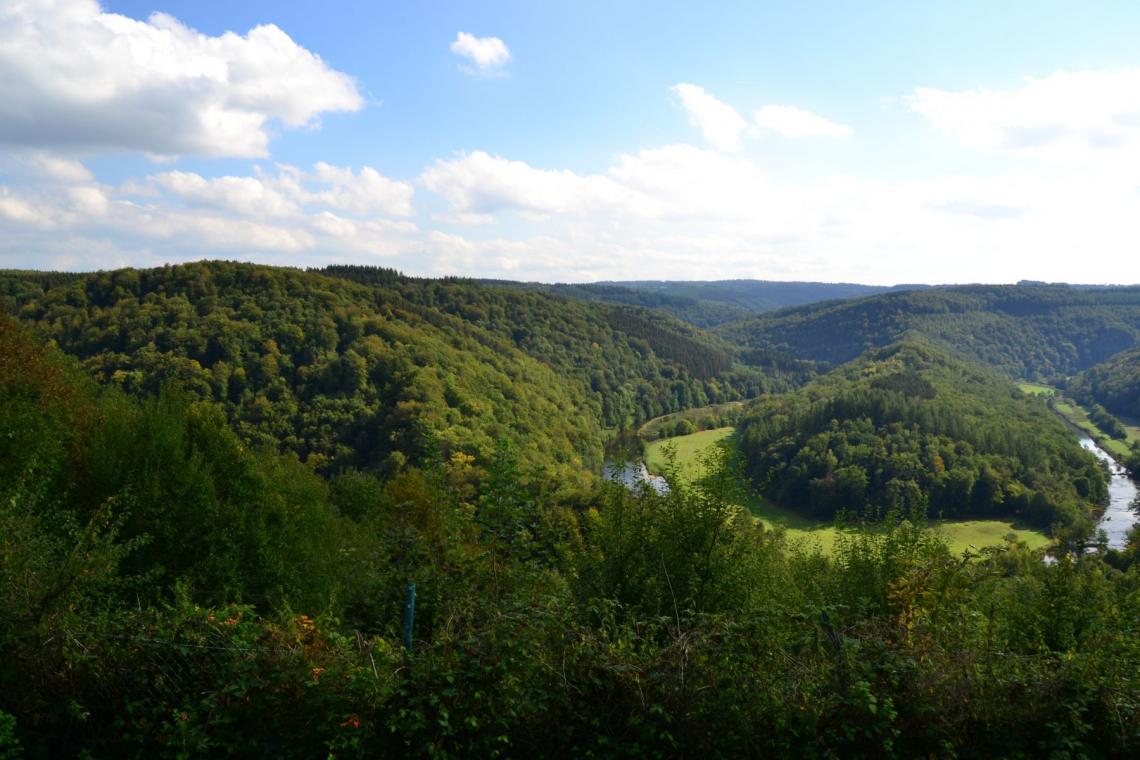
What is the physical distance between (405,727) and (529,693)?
1232mm

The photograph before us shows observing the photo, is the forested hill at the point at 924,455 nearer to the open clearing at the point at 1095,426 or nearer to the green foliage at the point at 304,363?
the open clearing at the point at 1095,426

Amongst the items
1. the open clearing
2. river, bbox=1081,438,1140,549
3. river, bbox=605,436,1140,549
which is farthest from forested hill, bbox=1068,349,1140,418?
river, bbox=1081,438,1140,549

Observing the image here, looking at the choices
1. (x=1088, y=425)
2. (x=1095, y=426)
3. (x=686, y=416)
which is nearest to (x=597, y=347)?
(x=686, y=416)

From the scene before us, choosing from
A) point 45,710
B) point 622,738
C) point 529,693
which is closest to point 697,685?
point 622,738

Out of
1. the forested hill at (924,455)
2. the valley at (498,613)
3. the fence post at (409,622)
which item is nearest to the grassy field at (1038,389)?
the forested hill at (924,455)

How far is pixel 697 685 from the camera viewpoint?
6301mm

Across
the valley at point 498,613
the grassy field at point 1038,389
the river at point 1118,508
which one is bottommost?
the river at point 1118,508

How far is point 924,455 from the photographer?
92188 mm

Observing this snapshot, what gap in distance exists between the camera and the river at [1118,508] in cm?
7081

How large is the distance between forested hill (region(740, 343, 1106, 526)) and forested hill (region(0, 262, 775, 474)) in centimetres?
3263

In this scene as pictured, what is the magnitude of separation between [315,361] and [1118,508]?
111 meters

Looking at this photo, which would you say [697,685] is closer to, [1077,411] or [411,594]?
[411,594]

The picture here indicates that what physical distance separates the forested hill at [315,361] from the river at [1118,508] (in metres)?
62.4

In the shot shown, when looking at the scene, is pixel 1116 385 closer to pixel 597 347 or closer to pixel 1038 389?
pixel 1038 389
